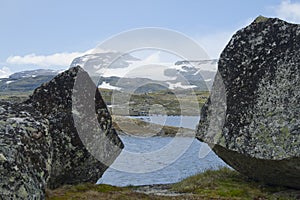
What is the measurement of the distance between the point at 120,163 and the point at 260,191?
28.4 m

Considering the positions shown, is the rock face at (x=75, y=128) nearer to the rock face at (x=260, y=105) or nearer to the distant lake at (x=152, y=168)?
the rock face at (x=260, y=105)

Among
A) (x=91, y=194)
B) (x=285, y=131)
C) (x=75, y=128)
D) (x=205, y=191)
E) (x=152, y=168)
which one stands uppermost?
(x=285, y=131)

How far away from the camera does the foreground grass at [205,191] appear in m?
17.8

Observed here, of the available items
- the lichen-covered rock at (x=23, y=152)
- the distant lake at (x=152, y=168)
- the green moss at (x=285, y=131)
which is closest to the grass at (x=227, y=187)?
the green moss at (x=285, y=131)

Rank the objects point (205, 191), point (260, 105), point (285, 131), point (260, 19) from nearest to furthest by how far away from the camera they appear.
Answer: point (285, 131)
point (260, 105)
point (205, 191)
point (260, 19)

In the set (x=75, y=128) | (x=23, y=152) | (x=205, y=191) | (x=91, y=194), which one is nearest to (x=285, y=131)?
(x=205, y=191)

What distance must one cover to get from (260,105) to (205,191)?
5.56m

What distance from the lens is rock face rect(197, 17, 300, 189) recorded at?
1648cm

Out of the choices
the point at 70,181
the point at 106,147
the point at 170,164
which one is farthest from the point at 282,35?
the point at 170,164

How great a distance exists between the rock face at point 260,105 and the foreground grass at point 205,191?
69cm

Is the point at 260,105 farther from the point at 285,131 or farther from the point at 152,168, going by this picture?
the point at 152,168

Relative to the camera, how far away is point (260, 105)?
17.5m

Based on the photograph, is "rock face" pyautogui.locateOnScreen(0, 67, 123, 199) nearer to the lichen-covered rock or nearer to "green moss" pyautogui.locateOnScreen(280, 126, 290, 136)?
the lichen-covered rock

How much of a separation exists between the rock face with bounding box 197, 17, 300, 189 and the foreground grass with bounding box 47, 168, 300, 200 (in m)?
0.69
